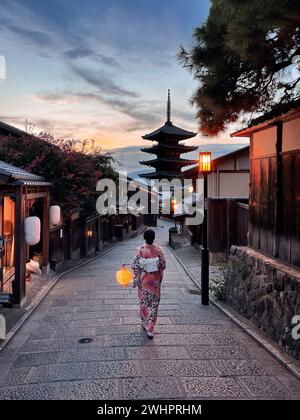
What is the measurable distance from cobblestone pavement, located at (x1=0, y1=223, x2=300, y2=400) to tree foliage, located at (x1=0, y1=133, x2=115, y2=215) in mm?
6487

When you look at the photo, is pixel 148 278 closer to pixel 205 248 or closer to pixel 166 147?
pixel 205 248

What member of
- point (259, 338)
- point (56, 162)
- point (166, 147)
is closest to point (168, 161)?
point (166, 147)

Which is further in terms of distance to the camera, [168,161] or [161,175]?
[161,175]

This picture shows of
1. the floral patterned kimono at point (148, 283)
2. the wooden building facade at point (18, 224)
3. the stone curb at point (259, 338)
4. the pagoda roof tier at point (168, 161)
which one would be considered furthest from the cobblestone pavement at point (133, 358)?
the pagoda roof tier at point (168, 161)

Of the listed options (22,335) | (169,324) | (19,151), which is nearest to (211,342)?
(169,324)

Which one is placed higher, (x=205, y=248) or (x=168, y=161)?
(x=168, y=161)

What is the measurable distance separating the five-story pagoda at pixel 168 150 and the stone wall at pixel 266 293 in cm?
2850

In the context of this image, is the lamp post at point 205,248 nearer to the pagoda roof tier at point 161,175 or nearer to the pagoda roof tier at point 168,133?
the pagoda roof tier at point 168,133

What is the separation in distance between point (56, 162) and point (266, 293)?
10344 millimetres

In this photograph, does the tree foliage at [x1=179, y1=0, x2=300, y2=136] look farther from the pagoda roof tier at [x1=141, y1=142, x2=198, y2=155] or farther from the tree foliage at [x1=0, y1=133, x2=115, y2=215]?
the pagoda roof tier at [x1=141, y1=142, x2=198, y2=155]

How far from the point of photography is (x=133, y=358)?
6.00 meters

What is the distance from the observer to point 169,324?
789 cm

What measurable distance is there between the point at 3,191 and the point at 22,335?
3.76 metres

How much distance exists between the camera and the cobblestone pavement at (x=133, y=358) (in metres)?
4.95
